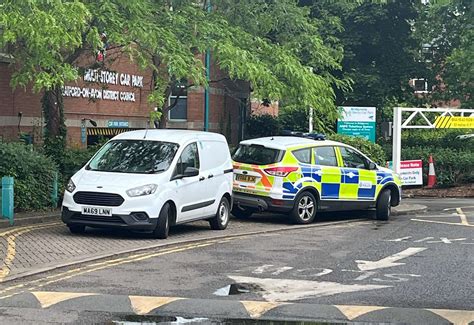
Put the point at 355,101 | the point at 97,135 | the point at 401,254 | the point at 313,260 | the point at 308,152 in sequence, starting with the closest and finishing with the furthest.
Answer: the point at 313,260 < the point at 401,254 < the point at 308,152 < the point at 97,135 < the point at 355,101

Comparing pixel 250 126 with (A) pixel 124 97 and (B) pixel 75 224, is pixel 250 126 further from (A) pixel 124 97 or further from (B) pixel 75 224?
(B) pixel 75 224

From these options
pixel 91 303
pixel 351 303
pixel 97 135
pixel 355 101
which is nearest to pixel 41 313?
pixel 91 303

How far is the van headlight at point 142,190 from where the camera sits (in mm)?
12113

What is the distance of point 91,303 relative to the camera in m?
7.98

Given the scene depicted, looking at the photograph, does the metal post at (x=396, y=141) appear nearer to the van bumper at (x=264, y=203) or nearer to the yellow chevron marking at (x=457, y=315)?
the van bumper at (x=264, y=203)

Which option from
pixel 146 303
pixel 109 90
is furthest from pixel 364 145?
pixel 146 303

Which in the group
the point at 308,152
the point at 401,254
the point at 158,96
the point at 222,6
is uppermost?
the point at 222,6

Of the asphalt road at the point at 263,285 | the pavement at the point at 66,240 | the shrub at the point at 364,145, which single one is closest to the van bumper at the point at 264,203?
the pavement at the point at 66,240

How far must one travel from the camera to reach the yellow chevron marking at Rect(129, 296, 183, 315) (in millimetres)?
7750

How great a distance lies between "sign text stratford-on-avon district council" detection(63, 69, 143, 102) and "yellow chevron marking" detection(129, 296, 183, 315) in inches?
560

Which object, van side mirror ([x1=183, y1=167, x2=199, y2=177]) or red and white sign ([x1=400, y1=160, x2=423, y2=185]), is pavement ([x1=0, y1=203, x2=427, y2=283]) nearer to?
van side mirror ([x1=183, y1=167, x2=199, y2=177])

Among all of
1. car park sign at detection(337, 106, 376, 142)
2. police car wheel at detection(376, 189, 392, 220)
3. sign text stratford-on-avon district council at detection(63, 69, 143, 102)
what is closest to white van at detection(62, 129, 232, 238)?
police car wheel at detection(376, 189, 392, 220)

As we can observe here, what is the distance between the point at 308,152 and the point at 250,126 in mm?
16211

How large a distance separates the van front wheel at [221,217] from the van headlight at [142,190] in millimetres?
2219
